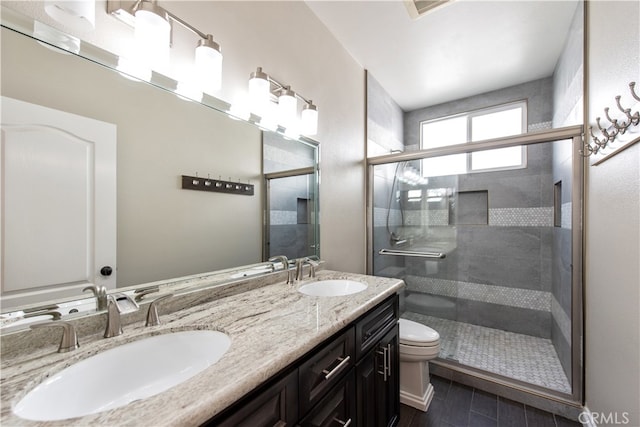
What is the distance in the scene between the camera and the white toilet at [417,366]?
1.68m

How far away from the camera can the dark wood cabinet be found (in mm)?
620

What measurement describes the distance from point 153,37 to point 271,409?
1.22 metres

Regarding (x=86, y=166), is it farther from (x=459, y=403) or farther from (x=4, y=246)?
(x=459, y=403)

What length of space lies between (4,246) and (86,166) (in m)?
0.28

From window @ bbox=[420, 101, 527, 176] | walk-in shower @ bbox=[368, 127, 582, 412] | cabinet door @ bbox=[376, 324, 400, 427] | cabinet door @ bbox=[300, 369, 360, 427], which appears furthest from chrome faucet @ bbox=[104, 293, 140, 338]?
window @ bbox=[420, 101, 527, 176]

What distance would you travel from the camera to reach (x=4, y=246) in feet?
2.17

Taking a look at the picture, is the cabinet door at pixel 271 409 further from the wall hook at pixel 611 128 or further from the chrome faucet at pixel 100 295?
the wall hook at pixel 611 128

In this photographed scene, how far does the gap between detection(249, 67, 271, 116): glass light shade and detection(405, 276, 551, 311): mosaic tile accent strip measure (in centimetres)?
225

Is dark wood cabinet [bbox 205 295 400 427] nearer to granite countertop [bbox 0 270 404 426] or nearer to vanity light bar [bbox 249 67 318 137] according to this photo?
granite countertop [bbox 0 270 404 426]

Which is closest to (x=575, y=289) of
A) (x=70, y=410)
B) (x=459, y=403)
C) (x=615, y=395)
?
(x=615, y=395)

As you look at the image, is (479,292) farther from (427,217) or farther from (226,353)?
(226,353)

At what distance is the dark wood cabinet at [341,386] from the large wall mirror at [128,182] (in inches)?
24.8

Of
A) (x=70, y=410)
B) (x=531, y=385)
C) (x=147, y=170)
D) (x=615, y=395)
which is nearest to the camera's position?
(x=70, y=410)

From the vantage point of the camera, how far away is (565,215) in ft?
6.23
